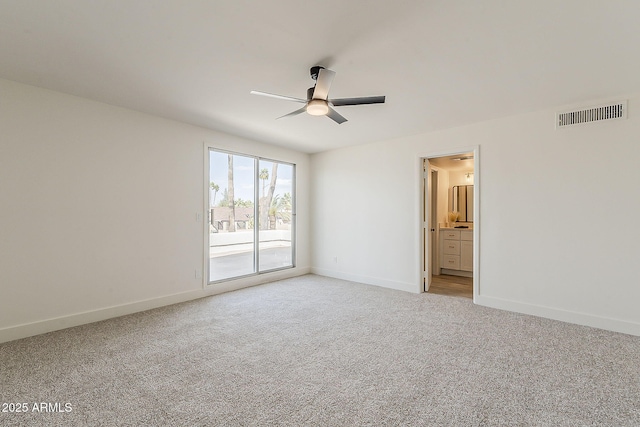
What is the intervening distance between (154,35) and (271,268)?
4212mm

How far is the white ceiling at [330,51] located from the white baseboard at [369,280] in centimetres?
275

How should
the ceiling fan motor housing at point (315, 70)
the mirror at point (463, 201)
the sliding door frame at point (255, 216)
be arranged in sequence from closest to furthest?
the ceiling fan motor housing at point (315, 70), the sliding door frame at point (255, 216), the mirror at point (463, 201)

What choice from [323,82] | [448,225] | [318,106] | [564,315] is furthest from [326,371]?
[448,225]

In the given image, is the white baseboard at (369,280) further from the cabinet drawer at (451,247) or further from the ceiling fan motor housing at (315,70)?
the ceiling fan motor housing at (315,70)

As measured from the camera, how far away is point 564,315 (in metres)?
3.48

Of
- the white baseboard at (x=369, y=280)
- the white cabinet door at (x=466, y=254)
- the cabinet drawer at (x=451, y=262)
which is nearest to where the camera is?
the white baseboard at (x=369, y=280)

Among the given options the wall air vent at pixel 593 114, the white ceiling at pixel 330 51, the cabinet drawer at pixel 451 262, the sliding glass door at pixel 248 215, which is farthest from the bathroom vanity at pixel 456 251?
the sliding glass door at pixel 248 215

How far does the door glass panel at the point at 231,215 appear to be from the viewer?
4.71 meters

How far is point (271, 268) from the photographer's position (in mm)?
5656

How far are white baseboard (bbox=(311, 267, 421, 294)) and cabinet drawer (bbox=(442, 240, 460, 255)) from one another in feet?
6.49

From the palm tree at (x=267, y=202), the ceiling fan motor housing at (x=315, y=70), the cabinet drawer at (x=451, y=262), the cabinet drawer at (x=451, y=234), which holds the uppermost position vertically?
the ceiling fan motor housing at (x=315, y=70)

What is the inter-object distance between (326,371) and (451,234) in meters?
4.90

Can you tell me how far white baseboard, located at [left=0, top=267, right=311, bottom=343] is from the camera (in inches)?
117

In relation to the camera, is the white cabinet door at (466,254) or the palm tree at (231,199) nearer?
the palm tree at (231,199)
